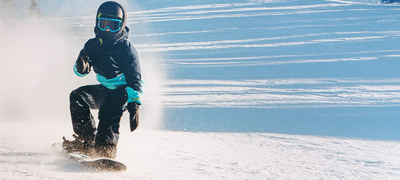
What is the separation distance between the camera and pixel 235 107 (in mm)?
8797

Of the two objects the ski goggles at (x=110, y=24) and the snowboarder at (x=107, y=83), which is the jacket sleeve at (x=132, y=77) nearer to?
the snowboarder at (x=107, y=83)

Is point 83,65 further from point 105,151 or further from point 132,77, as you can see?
point 105,151

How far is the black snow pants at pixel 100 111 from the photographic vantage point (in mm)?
4465

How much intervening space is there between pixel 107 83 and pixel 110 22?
492 millimetres

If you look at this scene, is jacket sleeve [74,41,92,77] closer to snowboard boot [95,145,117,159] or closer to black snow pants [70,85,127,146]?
black snow pants [70,85,127,146]

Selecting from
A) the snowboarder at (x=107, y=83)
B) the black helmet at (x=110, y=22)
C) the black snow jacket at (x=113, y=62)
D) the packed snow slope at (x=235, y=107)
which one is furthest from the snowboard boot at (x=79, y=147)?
the black helmet at (x=110, y=22)

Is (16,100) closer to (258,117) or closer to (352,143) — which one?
(258,117)

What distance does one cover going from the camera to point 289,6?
121ft

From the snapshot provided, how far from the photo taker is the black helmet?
4.45 meters

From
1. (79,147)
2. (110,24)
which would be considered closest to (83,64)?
(110,24)

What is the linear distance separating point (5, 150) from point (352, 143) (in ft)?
12.4

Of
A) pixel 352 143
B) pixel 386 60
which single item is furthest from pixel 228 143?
pixel 386 60

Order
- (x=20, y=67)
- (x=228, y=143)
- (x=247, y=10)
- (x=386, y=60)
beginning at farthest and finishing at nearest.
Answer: (x=247, y=10), (x=386, y=60), (x=20, y=67), (x=228, y=143)

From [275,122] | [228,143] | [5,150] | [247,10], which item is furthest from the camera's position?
[247,10]
